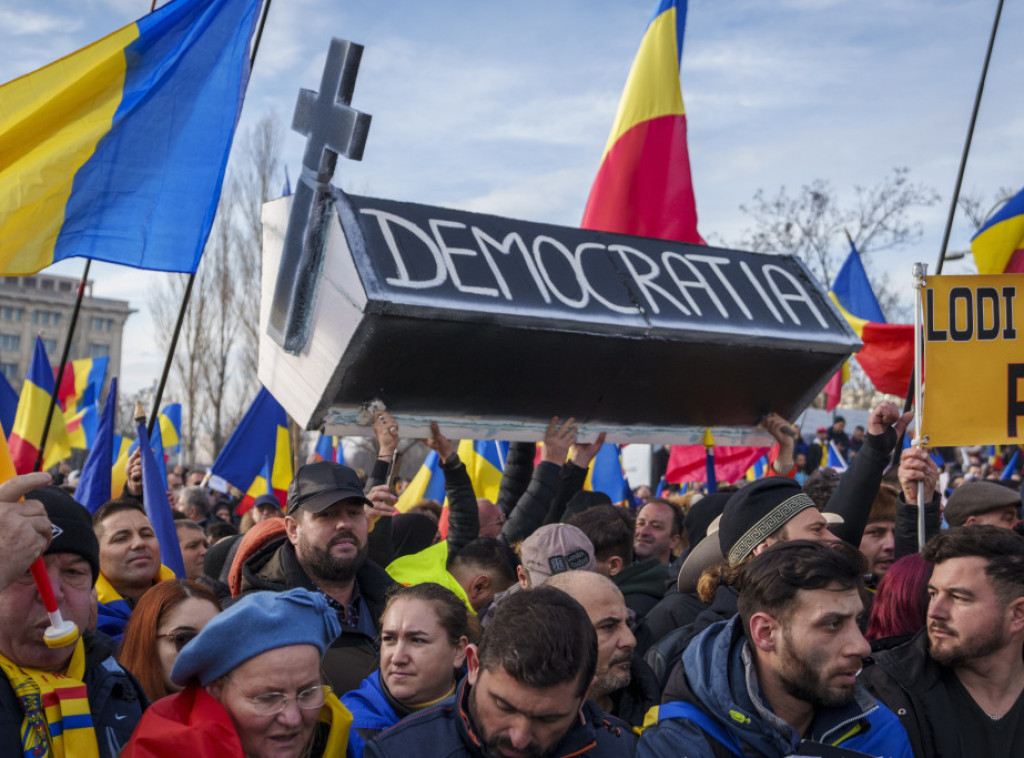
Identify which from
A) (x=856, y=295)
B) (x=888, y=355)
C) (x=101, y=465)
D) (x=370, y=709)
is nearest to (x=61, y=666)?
(x=370, y=709)

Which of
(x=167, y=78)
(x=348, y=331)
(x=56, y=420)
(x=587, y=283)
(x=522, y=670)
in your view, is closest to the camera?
(x=522, y=670)

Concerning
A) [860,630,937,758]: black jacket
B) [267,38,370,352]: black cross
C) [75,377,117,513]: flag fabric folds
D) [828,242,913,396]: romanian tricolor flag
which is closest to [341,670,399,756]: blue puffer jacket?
[860,630,937,758]: black jacket

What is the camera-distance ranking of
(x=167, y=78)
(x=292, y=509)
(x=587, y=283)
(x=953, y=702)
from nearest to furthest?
(x=953, y=702) < (x=292, y=509) < (x=167, y=78) < (x=587, y=283)

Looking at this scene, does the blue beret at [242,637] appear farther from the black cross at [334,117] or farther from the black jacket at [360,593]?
the black cross at [334,117]

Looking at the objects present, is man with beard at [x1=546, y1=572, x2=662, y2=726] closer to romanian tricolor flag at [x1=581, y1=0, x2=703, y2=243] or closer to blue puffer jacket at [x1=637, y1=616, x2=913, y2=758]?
A: blue puffer jacket at [x1=637, y1=616, x2=913, y2=758]

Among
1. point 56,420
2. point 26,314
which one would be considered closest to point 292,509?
point 56,420

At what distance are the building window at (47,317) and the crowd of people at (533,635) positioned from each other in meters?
84.7

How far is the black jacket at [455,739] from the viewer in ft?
8.43

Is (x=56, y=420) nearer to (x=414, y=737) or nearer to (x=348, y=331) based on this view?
(x=348, y=331)

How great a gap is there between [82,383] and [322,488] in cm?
1702

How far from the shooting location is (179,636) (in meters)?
3.30

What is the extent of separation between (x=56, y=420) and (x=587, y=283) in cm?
757

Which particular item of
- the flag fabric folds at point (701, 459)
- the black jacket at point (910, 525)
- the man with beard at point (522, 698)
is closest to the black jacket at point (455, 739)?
the man with beard at point (522, 698)

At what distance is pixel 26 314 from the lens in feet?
270
